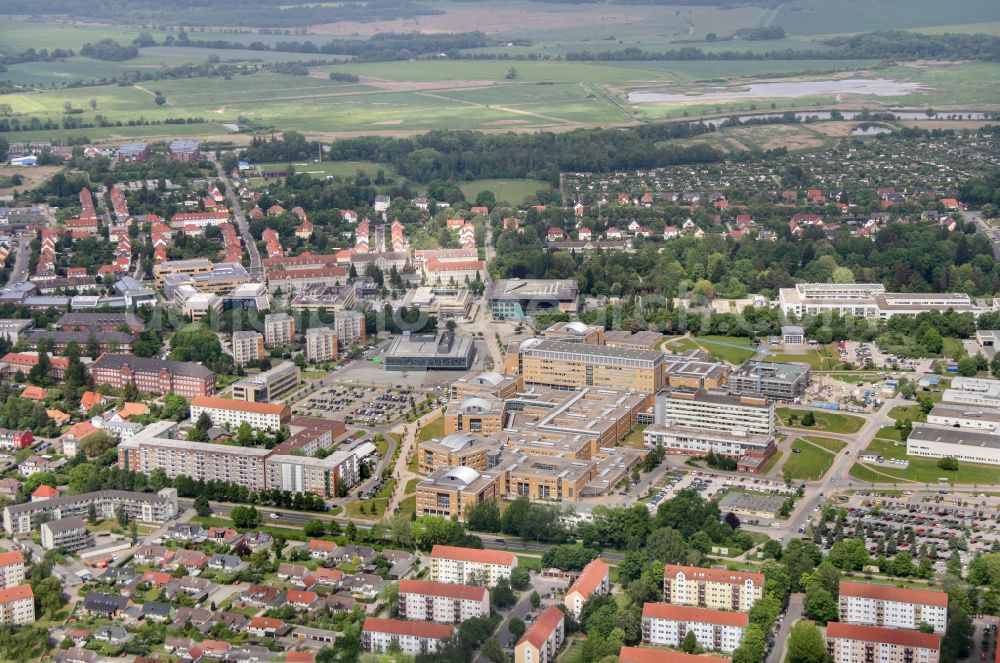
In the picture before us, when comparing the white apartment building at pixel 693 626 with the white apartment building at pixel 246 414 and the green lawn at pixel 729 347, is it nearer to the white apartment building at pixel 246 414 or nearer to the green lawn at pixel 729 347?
the white apartment building at pixel 246 414

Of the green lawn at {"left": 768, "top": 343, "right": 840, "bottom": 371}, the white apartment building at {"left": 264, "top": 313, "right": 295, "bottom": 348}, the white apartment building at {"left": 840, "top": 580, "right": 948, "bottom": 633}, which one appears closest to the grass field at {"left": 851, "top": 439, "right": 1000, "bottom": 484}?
the green lawn at {"left": 768, "top": 343, "right": 840, "bottom": 371}

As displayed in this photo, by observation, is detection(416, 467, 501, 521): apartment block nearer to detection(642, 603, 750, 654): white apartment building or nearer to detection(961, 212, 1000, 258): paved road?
detection(642, 603, 750, 654): white apartment building

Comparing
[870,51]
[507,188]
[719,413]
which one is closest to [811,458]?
[719,413]

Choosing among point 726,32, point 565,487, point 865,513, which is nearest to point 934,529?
point 865,513

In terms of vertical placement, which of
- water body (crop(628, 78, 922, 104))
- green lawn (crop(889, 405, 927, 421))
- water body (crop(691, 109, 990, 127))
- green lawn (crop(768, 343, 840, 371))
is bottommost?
green lawn (crop(889, 405, 927, 421))

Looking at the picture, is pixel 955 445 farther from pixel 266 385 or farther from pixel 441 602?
pixel 266 385
